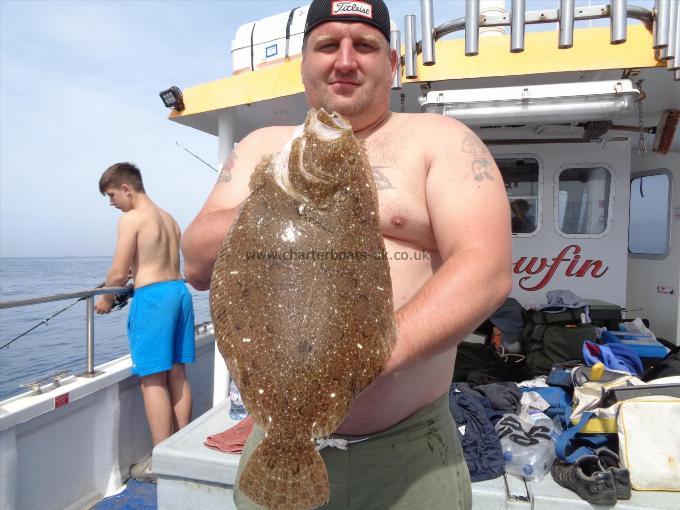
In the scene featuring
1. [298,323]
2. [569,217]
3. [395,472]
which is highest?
[569,217]

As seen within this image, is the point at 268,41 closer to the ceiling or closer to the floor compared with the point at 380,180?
closer to the ceiling

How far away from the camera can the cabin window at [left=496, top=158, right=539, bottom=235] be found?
20.7ft

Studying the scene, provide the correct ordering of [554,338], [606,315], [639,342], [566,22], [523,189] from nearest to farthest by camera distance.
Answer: [566,22], [554,338], [639,342], [606,315], [523,189]

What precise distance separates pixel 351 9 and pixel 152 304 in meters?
3.72

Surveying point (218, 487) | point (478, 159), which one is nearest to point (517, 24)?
point (478, 159)

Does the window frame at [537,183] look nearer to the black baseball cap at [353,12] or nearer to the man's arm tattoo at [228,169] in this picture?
the black baseball cap at [353,12]

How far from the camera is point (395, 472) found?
1.86m

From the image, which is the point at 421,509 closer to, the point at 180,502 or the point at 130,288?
the point at 180,502

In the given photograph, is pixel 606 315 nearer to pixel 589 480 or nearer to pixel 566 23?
pixel 589 480

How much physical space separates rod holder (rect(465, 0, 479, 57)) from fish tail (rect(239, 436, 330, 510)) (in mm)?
3114

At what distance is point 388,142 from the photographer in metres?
2.00

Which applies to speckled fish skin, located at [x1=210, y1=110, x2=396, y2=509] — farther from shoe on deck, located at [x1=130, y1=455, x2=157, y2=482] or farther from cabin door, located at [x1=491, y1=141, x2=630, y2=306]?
cabin door, located at [x1=491, y1=141, x2=630, y2=306]

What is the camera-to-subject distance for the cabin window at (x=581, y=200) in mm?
6258

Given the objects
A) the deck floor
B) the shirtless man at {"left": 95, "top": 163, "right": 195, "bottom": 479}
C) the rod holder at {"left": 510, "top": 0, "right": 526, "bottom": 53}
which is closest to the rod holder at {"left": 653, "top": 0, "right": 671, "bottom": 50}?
the rod holder at {"left": 510, "top": 0, "right": 526, "bottom": 53}
